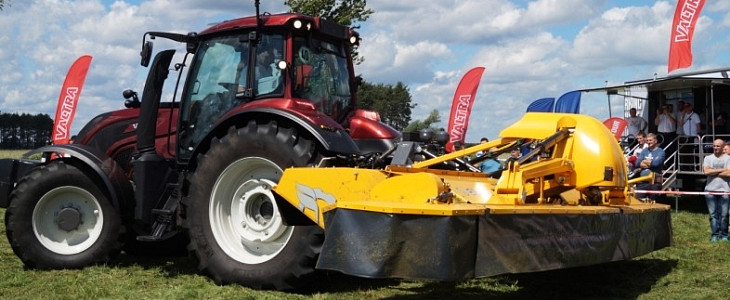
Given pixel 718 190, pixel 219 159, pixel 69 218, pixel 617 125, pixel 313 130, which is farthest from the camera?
pixel 617 125

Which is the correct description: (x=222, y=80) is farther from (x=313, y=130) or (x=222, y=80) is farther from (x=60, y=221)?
(x=60, y=221)

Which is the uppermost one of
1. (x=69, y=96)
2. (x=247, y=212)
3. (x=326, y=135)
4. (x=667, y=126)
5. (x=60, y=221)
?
(x=69, y=96)

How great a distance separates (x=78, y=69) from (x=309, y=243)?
1541 cm

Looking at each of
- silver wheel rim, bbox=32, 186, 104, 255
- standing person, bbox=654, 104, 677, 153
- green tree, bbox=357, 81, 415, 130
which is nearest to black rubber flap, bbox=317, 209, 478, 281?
silver wheel rim, bbox=32, 186, 104, 255

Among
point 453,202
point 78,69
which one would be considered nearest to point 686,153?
point 453,202

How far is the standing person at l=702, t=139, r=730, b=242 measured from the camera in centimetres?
1043

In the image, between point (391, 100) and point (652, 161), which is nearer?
point (652, 161)

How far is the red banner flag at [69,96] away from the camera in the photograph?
64.3 ft

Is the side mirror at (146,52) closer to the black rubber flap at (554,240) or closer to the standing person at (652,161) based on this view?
the black rubber flap at (554,240)

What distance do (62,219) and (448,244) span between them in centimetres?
449

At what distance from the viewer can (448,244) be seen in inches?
183

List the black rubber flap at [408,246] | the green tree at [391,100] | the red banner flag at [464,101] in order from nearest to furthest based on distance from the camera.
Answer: the black rubber flap at [408,246] < the red banner flag at [464,101] < the green tree at [391,100]

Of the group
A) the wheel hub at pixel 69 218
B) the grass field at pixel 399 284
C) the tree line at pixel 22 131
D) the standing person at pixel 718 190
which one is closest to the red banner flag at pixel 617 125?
the standing person at pixel 718 190

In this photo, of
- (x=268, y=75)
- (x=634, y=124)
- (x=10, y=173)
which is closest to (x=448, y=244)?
(x=268, y=75)
